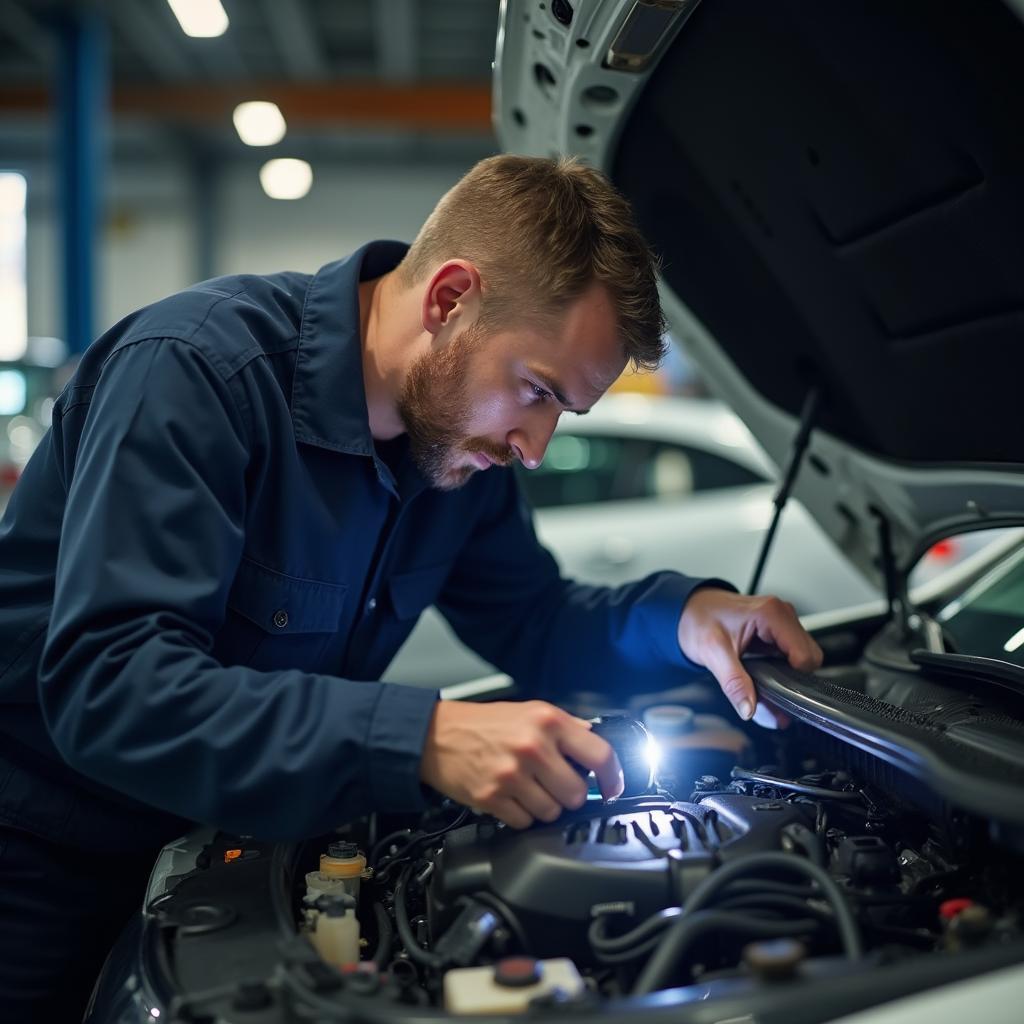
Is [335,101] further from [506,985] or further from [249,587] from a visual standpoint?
[506,985]

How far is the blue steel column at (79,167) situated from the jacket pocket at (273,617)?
6418 mm

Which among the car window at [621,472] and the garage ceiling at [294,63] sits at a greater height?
the garage ceiling at [294,63]

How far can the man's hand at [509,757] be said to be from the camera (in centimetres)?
111

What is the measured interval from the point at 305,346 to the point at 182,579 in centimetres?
43

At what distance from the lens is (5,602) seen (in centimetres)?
144

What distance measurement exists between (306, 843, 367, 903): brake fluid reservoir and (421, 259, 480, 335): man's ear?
70 centimetres

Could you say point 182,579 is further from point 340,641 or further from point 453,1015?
point 453,1015

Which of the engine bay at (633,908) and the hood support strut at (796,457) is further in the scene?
the hood support strut at (796,457)

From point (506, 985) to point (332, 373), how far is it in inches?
33.2

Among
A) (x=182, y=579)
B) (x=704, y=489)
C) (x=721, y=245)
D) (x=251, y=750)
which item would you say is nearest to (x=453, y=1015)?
(x=251, y=750)

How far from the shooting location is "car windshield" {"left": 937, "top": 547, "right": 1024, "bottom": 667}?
172 centimetres

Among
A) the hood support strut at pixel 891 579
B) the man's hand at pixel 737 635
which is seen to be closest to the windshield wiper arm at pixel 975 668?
the man's hand at pixel 737 635

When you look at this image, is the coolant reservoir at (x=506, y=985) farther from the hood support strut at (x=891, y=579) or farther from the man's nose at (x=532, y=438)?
the hood support strut at (x=891, y=579)

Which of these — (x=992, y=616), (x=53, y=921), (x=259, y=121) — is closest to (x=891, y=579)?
(x=992, y=616)
